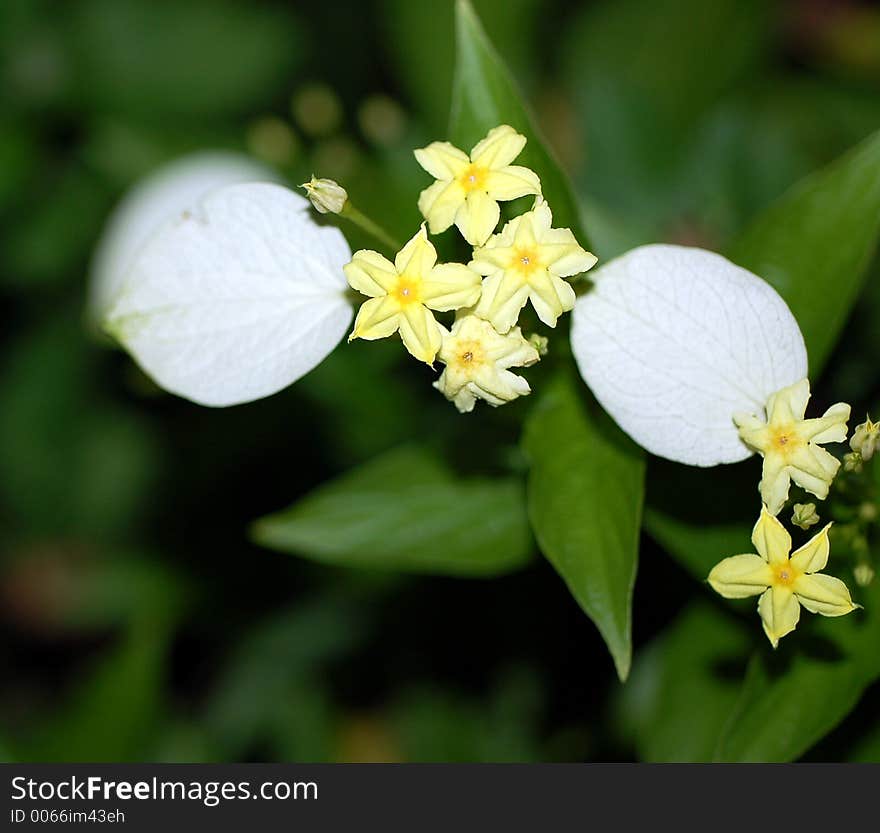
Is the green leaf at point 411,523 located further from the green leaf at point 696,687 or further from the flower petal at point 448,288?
the flower petal at point 448,288

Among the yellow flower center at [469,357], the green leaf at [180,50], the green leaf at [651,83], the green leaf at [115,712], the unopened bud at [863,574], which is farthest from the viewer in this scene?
the green leaf at [180,50]

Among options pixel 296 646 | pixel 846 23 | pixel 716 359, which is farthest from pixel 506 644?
pixel 846 23

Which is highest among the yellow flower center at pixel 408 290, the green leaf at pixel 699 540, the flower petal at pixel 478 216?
the flower petal at pixel 478 216

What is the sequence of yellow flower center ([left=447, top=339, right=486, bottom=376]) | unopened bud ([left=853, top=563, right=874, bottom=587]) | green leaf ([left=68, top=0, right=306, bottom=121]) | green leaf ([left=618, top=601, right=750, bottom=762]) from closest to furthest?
yellow flower center ([left=447, top=339, right=486, bottom=376]) → unopened bud ([left=853, top=563, right=874, bottom=587]) → green leaf ([left=618, top=601, right=750, bottom=762]) → green leaf ([left=68, top=0, right=306, bottom=121])

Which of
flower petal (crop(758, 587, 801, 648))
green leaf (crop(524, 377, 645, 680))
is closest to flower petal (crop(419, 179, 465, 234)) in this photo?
green leaf (crop(524, 377, 645, 680))

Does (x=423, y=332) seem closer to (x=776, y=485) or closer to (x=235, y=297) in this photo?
(x=235, y=297)

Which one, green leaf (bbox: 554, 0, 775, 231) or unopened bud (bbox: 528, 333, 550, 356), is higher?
unopened bud (bbox: 528, 333, 550, 356)

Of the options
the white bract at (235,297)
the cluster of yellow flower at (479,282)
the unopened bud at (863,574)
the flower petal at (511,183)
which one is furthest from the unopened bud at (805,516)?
the white bract at (235,297)

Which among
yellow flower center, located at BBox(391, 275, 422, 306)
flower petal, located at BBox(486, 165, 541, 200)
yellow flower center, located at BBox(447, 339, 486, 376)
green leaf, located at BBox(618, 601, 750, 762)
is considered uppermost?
flower petal, located at BBox(486, 165, 541, 200)

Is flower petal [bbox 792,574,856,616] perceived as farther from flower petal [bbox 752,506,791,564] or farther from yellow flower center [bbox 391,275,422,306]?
yellow flower center [bbox 391,275,422,306]
